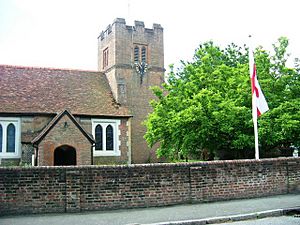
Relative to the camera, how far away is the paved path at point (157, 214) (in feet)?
32.2

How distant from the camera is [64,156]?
25328 mm

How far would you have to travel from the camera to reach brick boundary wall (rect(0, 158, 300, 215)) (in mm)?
10953

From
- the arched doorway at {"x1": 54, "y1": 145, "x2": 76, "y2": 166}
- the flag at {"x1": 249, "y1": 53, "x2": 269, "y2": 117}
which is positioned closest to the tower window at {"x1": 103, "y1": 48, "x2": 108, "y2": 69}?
the arched doorway at {"x1": 54, "y1": 145, "x2": 76, "y2": 166}

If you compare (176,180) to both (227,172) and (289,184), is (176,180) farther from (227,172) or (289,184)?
(289,184)

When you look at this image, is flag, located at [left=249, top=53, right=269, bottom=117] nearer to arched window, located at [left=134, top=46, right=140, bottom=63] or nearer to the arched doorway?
the arched doorway

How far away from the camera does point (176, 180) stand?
12.3 m

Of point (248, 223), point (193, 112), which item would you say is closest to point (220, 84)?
point (193, 112)

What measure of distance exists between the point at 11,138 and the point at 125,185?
51.9 ft

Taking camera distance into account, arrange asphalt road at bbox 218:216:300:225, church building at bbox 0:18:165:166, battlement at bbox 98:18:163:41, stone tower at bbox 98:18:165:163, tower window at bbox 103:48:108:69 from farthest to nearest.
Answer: tower window at bbox 103:48:108:69 → battlement at bbox 98:18:163:41 → stone tower at bbox 98:18:165:163 → church building at bbox 0:18:165:166 → asphalt road at bbox 218:216:300:225

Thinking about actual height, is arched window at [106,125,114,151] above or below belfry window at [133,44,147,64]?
below

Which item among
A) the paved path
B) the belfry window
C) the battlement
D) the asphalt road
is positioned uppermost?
the battlement

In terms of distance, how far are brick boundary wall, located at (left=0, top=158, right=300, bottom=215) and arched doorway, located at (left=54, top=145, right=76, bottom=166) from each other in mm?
13193

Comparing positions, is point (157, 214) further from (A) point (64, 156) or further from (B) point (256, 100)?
(A) point (64, 156)

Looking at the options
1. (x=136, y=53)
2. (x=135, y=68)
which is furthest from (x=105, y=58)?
(x=135, y=68)
